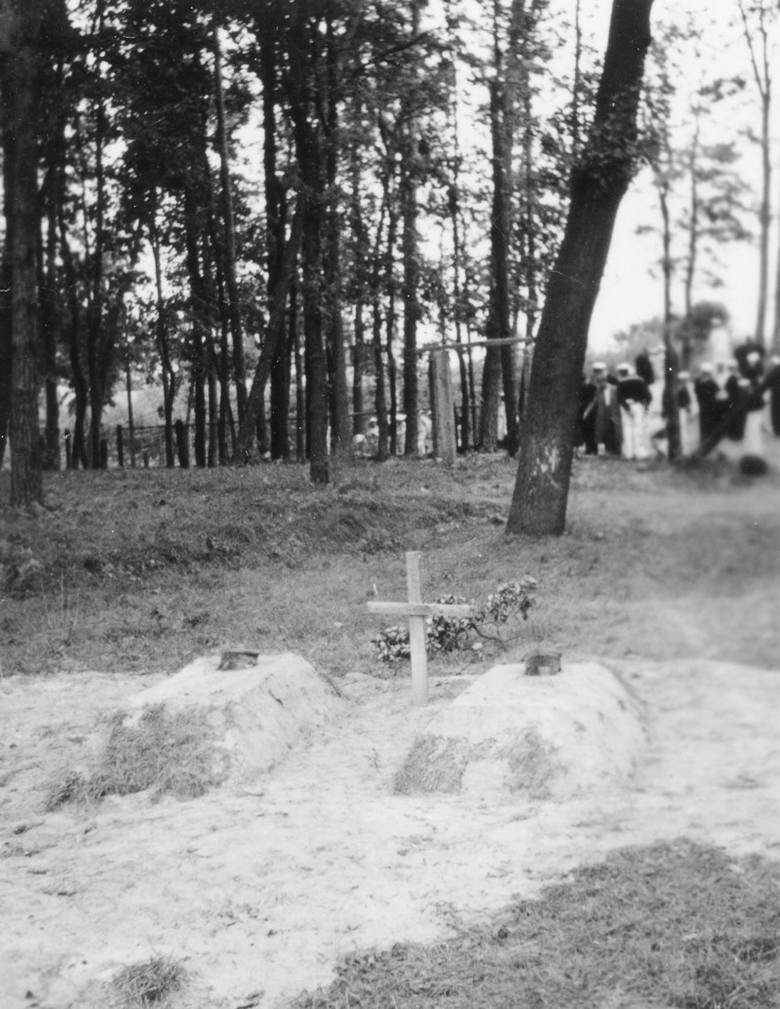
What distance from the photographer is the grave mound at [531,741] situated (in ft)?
18.9

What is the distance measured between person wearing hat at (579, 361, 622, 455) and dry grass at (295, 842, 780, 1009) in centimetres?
246

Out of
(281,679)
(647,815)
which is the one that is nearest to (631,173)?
(647,815)

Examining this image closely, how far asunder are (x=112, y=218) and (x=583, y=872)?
25957mm

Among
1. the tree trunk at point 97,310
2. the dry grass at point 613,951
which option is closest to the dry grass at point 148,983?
the dry grass at point 613,951

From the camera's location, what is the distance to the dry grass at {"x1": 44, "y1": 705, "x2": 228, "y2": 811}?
Result: 666cm

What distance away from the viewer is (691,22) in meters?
0.98

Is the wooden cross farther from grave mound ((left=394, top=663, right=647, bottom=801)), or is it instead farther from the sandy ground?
grave mound ((left=394, top=663, right=647, bottom=801))

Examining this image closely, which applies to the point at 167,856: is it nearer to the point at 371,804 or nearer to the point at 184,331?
the point at 371,804

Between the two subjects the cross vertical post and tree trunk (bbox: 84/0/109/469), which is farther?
tree trunk (bbox: 84/0/109/469)

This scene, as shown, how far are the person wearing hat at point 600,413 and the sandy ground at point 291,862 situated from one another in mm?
2220

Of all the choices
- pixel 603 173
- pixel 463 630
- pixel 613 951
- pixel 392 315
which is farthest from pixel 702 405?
pixel 392 315

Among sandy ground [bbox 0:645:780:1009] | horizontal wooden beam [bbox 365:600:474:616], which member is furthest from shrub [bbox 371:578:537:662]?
sandy ground [bbox 0:645:780:1009]

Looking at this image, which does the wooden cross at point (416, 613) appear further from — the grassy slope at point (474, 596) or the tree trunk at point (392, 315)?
the tree trunk at point (392, 315)

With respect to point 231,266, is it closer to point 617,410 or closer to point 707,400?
point 617,410
